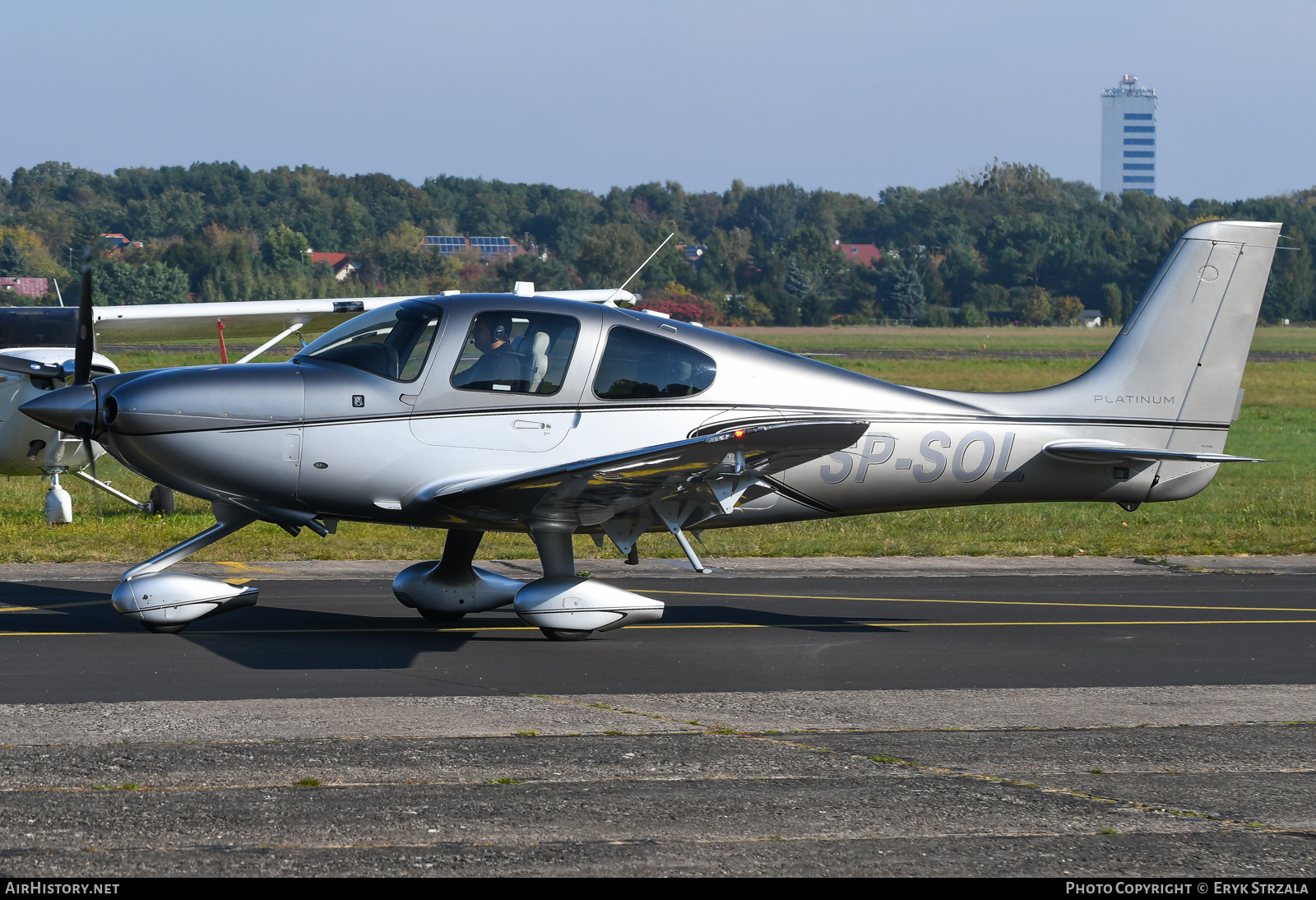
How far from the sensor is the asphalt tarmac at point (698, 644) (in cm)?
803

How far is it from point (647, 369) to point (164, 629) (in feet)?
12.7

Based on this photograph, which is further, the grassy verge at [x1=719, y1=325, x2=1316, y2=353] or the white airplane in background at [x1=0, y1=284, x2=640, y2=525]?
the grassy verge at [x1=719, y1=325, x2=1316, y2=353]

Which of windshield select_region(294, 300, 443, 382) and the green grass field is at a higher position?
windshield select_region(294, 300, 443, 382)

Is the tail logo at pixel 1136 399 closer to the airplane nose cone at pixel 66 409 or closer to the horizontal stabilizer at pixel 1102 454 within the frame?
the horizontal stabilizer at pixel 1102 454

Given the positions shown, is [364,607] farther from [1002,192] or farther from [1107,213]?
[1002,192]

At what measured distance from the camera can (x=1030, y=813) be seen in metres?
5.49

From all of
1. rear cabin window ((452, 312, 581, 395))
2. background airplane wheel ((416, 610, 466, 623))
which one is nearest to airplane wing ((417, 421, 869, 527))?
rear cabin window ((452, 312, 581, 395))

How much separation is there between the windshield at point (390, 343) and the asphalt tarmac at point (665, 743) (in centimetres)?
195

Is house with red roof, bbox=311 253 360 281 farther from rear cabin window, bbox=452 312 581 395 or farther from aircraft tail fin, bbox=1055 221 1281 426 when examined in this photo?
rear cabin window, bbox=452 312 581 395

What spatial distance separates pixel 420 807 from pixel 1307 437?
96.6ft

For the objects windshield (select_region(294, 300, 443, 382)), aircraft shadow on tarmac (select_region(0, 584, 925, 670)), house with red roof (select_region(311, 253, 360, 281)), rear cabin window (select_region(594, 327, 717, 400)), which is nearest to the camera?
aircraft shadow on tarmac (select_region(0, 584, 925, 670))

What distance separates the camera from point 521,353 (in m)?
9.10

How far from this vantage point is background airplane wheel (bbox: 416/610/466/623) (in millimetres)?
10055

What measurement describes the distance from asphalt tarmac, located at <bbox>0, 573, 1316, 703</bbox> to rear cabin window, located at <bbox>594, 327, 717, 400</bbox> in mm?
1827
